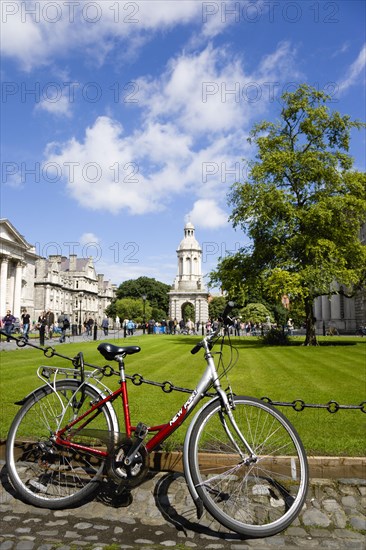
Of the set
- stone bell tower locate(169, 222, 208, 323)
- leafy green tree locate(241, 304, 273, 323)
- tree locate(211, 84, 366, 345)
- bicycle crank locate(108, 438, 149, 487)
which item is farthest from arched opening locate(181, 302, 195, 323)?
bicycle crank locate(108, 438, 149, 487)

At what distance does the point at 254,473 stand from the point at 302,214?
1089 inches

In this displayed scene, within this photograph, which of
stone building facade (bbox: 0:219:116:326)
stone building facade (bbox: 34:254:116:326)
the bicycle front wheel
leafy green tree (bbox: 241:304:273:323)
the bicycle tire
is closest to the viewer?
the bicycle front wheel

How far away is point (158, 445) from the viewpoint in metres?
4.57

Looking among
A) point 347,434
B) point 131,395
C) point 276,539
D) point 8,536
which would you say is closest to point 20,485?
point 8,536

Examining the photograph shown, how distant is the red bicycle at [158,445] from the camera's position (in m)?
3.97

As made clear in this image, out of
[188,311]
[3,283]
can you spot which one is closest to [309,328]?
[3,283]

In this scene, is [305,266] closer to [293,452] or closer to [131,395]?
[131,395]

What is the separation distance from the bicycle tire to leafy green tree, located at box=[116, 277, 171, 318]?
122281mm

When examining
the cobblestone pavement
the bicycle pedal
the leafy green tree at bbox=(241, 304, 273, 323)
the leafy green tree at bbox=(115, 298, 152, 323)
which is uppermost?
the leafy green tree at bbox=(115, 298, 152, 323)

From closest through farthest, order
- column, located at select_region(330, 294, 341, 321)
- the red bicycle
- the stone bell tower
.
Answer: the red bicycle, column, located at select_region(330, 294, 341, 321), the stone bell tower

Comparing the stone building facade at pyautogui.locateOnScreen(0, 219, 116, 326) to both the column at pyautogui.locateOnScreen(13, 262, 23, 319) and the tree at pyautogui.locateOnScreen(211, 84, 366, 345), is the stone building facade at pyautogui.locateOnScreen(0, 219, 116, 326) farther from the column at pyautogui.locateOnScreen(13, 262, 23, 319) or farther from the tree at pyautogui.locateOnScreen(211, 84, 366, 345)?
the tree at pyautogui.locateOnScreen(211, 84, 366, 345)

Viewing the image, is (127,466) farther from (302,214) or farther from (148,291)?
(148,291)

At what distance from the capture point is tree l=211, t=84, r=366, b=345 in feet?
94.8

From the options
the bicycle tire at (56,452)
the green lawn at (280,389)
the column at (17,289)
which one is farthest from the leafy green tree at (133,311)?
the bicycle tire at (56,452)
